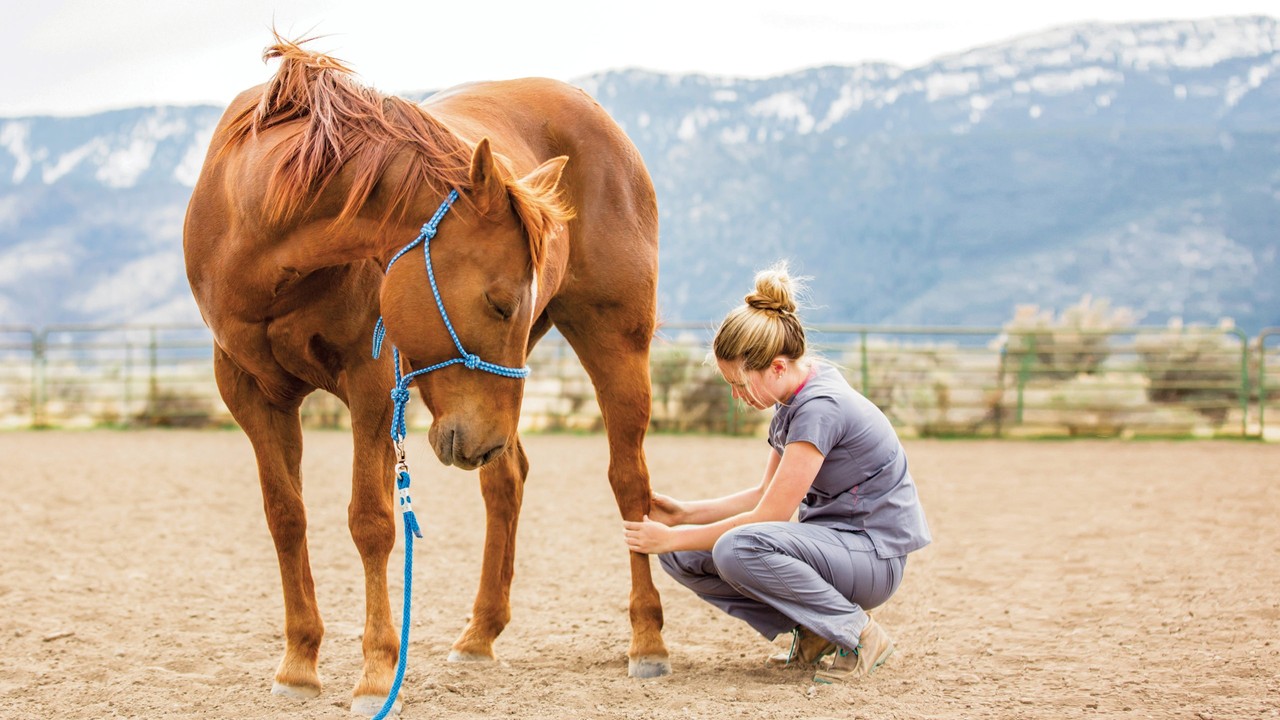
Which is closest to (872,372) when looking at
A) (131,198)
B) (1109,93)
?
(131,198)

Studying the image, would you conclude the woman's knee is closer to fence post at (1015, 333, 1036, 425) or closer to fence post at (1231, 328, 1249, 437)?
fence post at (1015, 333, 1036, 425)

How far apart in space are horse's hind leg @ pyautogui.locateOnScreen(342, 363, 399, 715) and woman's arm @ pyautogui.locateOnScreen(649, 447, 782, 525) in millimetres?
898

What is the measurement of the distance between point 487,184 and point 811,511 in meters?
A: 1.49

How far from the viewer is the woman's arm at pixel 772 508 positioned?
9.69ft

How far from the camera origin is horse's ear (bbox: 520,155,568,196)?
2523 mm

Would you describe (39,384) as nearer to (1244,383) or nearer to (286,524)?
(286,524)

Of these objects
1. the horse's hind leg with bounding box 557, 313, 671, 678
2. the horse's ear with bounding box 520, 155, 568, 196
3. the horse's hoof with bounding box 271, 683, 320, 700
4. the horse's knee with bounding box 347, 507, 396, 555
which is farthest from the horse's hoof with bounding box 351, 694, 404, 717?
the horse's ear with bounding box 520, 155, 568, 196

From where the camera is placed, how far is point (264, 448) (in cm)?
309

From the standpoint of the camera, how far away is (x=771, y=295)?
303cm

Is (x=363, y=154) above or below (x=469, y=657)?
above

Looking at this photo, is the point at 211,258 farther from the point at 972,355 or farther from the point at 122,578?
the point at 972,355

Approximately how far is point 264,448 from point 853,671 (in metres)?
1.87

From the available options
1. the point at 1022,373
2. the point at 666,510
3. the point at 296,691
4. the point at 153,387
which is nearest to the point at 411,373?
the point at 296,691

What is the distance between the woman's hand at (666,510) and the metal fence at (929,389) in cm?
980
